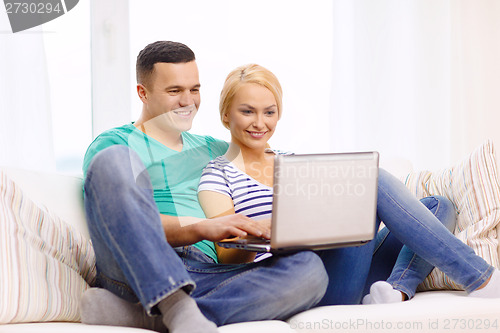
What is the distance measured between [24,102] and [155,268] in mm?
1394

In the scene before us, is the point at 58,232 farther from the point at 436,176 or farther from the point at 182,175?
the point at 436,176

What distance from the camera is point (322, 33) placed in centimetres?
311

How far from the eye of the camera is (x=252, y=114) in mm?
1779

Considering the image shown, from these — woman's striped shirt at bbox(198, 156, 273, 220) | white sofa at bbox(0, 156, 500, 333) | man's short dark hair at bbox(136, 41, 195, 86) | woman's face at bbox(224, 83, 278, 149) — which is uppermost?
man's short dark hair at bbox(136, 41, 195, 86)

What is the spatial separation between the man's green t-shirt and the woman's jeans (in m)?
0.13

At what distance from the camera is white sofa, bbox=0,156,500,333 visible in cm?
125

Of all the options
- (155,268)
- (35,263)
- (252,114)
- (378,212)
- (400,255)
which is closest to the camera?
(155,268)

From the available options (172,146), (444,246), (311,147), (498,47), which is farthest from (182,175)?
(498,47)

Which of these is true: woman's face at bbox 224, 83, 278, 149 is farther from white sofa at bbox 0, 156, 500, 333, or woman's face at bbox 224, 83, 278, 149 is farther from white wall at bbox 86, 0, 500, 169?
white wall at bbox 86, 0, 500, 169

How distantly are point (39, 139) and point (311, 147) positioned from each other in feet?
4.58

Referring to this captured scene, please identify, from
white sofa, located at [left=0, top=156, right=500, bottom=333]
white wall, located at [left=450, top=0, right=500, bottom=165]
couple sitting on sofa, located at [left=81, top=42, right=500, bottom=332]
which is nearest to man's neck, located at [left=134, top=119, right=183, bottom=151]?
couple sitting on sofa, located at [left=81, top=42, right=500, bottom=332]

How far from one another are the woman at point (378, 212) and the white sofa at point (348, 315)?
77 mm

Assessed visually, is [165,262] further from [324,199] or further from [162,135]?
[162,135]

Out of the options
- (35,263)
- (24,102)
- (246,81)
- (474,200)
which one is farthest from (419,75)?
(35,263)
